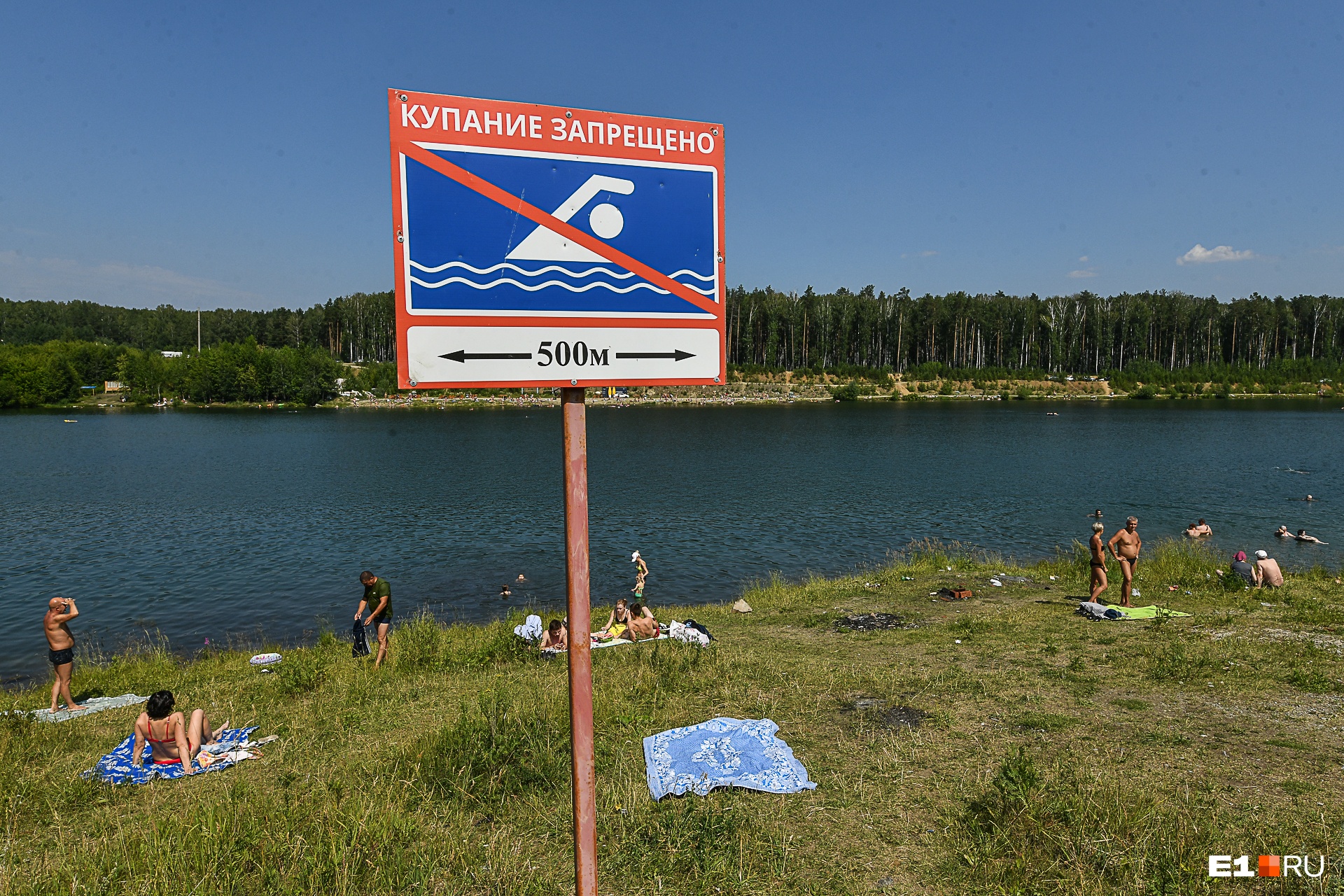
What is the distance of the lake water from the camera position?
944 inches

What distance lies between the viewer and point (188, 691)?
39.3 ft

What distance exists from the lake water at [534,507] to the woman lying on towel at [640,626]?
23.9ft

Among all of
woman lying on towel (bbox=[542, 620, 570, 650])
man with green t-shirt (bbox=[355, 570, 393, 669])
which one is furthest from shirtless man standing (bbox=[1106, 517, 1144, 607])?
man with green t-shirt (bbox=[355, 570, 393, 669])

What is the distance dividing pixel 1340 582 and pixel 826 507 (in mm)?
21710

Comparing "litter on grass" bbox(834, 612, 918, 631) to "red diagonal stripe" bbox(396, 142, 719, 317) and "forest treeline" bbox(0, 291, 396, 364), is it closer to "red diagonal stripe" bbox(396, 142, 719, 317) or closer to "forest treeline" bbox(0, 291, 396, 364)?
"red diagonal stripe" bbox(396, 142, 719, 317)

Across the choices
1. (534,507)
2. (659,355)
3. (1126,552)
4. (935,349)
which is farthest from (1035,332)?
(659,355)

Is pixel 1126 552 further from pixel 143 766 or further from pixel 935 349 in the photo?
pixel 935 349

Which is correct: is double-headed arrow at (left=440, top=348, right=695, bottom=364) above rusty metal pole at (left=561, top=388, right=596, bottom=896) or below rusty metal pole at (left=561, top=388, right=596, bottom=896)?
above

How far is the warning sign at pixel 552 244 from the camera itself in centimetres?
309

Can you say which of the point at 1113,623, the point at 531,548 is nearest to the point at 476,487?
the point at 531,548

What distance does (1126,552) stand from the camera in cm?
1598

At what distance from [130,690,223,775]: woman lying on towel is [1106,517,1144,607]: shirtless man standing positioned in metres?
16.5

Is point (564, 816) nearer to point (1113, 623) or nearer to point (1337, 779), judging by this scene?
point (1337, 779)

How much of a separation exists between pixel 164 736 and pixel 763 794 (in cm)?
685
